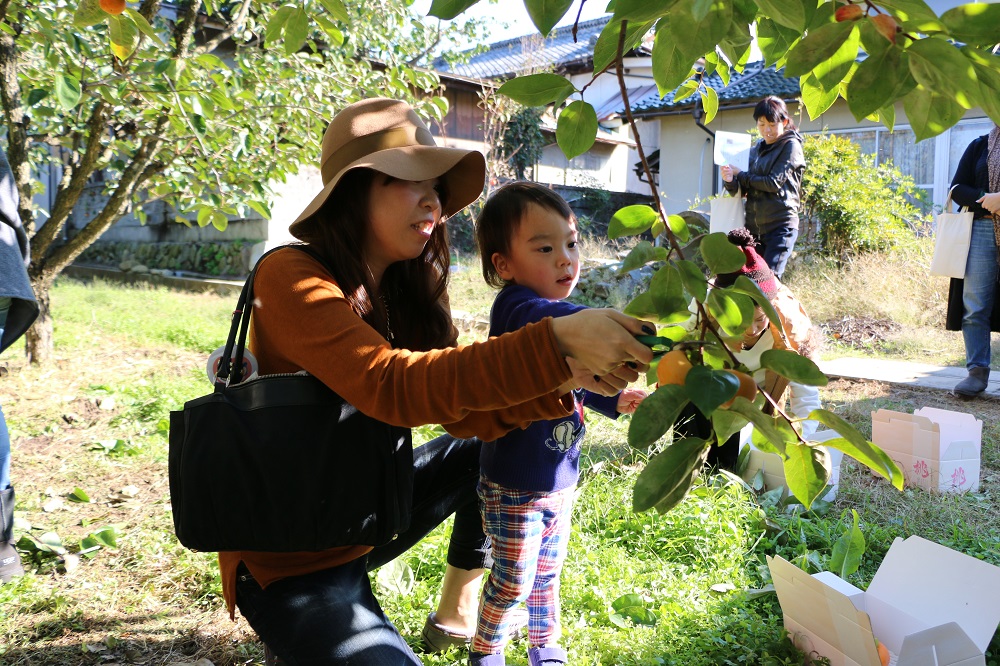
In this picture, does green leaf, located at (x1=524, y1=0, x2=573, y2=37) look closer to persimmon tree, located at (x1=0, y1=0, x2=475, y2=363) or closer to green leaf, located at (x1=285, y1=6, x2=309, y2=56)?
green leaf, located at (x1=285, y1=6, x2=309, y2=56)

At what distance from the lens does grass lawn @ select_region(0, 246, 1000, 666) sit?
2064 millimetres

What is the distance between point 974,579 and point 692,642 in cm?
68

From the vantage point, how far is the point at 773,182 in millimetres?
4582

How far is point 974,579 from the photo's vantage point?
72.6 inches

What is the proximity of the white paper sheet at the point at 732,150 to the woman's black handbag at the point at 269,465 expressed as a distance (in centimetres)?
395

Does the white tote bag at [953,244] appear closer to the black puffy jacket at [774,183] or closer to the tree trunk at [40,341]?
the black puffy jacket at [774,183]

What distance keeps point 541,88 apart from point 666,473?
505 mm

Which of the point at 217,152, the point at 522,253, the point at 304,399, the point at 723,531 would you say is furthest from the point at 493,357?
A: the point at 217,152

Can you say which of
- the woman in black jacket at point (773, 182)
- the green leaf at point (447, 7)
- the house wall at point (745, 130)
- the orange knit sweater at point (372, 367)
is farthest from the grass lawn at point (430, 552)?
the house wall at point (745, 130)

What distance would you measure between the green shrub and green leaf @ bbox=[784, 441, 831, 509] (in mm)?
8402

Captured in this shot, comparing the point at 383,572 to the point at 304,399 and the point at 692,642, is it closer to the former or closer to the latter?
the point at 692,642

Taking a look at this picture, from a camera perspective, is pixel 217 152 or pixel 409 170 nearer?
pixel 409 170

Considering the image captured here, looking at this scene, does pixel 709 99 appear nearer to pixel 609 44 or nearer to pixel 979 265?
pixel 609 44

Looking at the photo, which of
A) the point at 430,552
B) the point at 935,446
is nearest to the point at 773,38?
the point at 430,552
